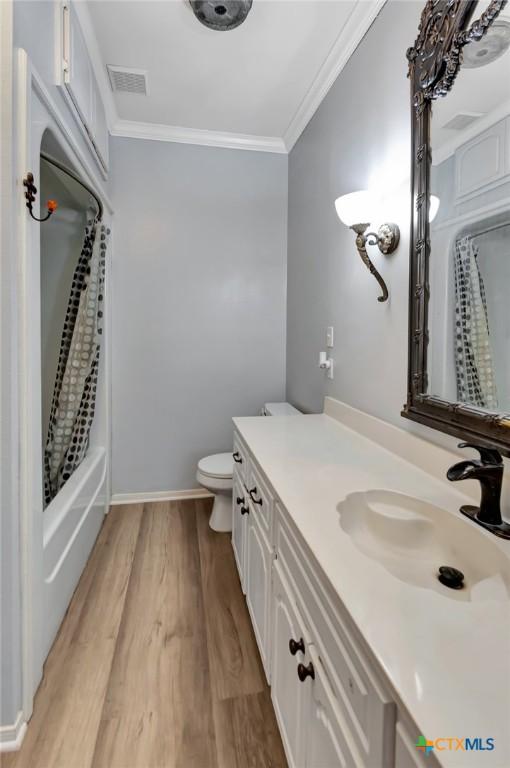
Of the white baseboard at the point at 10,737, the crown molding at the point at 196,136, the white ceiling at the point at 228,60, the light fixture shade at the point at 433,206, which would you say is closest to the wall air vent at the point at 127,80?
the white ceiling at the point at 228,60

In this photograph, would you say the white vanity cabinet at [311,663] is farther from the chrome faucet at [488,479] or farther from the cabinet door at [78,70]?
the cabinet door at [78,70]

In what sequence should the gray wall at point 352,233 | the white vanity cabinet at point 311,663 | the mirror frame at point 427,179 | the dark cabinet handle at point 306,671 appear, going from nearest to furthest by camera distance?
the white vanity cabinet at point 311,663 → the dark cabinet handle at point 306,671 → the mirror frame at point 427,179 → the gray wall at point 352,233

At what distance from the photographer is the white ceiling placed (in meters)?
1.73

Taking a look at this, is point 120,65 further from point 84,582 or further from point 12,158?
point 84,582

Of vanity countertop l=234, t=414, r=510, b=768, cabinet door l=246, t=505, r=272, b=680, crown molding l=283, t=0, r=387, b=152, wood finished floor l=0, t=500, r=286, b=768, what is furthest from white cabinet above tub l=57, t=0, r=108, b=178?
wood finished floor l=0, t=500, r=286, b=768

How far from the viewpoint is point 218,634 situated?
5.40 ft

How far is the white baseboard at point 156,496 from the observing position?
287cm

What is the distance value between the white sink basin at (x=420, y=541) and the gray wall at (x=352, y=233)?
18.0 inches

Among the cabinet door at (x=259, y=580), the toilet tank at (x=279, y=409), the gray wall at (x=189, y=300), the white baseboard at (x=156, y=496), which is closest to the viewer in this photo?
the cabinet door at (x=259, y=580)

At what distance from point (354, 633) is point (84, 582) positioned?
5.90ft

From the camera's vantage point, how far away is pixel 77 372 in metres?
2.18

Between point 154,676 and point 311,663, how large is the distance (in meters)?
0.92

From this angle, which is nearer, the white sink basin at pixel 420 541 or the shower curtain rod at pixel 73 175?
the white sink basin at pixel 420 541

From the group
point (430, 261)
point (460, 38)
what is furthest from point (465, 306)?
point (460, 38)
